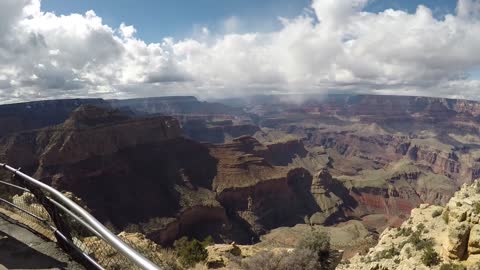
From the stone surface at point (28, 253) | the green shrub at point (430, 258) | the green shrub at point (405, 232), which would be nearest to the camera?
the stone surface at point (28, 253)

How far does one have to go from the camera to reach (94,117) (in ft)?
368

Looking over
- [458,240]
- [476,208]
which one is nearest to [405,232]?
[476,208]

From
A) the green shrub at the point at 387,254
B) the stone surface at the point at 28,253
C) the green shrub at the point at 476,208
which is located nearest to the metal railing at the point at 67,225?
the stone surface at the point at 28,253

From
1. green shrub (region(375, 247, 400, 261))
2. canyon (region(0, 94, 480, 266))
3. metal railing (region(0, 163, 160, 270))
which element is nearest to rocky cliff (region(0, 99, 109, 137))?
canyon (region(0, 94, 480, 266))

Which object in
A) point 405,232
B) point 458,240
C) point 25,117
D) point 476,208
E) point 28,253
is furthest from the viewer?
point 25,117

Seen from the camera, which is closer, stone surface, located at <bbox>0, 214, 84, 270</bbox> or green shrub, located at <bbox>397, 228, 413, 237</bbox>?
stone surface, located at <bbox>0, 214, 84, 270</bbox>

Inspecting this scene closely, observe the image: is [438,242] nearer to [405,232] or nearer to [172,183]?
[405,232]

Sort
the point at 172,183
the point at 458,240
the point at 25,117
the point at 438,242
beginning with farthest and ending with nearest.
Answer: the point at 25,117
the point at 172,183
the point at 438,242
the point at 458,240

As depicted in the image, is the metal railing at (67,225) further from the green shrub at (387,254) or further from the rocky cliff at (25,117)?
the rocky cliff at (25,117)

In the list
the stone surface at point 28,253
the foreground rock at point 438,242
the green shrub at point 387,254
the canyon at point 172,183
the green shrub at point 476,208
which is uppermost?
the stone surface at point 28,253

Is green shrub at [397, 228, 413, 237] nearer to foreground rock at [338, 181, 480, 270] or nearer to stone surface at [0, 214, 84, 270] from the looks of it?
foreground rock at [338, 181, 480, 270]

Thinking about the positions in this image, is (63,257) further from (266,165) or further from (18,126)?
(18,126)

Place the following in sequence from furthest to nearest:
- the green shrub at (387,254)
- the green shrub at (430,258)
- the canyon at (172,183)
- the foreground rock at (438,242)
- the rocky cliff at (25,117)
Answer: the rocky cliff at (25,117) → the canyon at (172,183) → the green shrub at (387,254) → the green shrub at (430,258) → the foreground rock at (438,242)

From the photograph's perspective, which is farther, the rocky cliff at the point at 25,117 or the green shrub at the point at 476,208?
the rocky cliff at the point at 25,117
